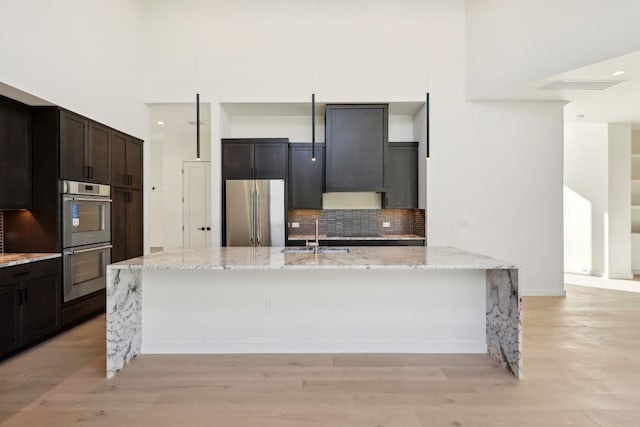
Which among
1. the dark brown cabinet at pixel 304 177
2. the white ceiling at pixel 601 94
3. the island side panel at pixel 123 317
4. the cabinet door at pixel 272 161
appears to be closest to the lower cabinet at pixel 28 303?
the island side panel at pixel 123 317

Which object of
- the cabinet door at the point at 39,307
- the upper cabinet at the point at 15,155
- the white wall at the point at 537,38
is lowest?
the cabinet door at the point at 39,307

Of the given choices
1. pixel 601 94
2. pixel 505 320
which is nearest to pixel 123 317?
pixel 505 320

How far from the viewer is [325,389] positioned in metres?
2.49

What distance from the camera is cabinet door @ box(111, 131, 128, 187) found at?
445 centimetres

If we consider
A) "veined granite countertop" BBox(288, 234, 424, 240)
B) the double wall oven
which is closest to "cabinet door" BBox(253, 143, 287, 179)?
"veined granite countertop" BBox(288, 234, 424, 240)

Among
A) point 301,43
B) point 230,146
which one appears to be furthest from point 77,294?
point 301,43

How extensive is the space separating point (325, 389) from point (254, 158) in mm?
3532

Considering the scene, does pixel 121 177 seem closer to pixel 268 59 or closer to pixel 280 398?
pixel 268 59

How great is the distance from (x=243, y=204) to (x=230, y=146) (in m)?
0.87

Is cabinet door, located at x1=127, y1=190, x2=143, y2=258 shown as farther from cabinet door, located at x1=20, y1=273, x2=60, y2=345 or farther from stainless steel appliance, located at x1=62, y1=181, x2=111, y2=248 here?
cabinet door, located at x1=20, y1=273, x2=60, y2=345

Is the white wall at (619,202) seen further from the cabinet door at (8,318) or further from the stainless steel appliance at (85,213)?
the cabinet door at (8,318)

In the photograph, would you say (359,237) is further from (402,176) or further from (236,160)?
(236,160)

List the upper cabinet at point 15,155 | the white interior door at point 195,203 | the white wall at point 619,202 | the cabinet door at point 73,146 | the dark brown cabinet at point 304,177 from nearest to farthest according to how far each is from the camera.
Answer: the upper cabinet at point 15,155 → the cabinet door at point 73,146 → the dark brown cabinet at point 304,177 → the white wall at point 619,202 → the white interior door at point 195,203

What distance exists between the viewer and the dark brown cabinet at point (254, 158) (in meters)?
5.21
